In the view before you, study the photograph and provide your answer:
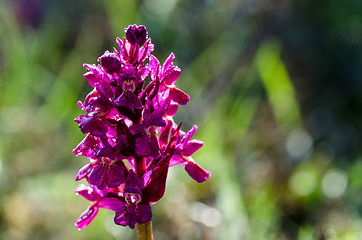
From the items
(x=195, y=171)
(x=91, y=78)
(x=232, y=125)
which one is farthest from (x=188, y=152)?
(x=232, y=125)

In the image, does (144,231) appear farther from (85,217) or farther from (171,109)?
(171,109)

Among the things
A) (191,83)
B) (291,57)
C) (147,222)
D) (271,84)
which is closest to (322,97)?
(291,57)

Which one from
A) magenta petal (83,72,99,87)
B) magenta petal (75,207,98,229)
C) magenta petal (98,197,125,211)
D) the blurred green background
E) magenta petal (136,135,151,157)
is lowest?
magenta petal (75,207,98,229)

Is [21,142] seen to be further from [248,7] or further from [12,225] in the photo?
[248,7]

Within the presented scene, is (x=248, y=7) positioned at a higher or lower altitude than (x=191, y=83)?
higher

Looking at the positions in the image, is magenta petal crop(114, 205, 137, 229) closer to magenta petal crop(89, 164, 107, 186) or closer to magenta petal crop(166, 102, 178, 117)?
magenta petal crop(89, 164, 107, 186)

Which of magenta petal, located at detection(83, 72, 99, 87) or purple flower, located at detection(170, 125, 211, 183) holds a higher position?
magenta petal, located at detection(83, 72, 99, 87)

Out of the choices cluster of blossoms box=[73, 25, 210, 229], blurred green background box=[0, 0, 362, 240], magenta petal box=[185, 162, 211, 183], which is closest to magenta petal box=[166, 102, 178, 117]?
cluster of blossoms box=[73, 25, 210, 229]
